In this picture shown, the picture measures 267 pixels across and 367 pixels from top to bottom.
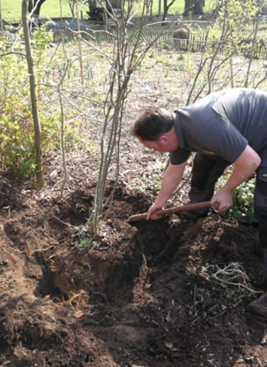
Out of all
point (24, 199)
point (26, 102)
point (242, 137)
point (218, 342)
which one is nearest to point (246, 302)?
point (218, 342)

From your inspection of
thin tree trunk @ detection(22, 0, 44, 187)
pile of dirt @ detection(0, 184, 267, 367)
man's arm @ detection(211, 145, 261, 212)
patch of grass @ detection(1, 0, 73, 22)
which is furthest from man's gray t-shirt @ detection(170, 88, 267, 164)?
patch of grass @ detection(1, 0, 73, 22)

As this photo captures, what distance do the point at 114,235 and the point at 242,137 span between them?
1393 mm

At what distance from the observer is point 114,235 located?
3316 millimetres

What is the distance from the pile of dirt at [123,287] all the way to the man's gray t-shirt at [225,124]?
0.88 metres

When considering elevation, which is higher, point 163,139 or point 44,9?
point 44,9

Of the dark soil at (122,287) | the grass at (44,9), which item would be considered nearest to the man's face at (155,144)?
the dark soil at (122,287)

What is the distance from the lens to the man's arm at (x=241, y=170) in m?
2.39

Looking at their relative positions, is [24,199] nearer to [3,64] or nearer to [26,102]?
[26,102]

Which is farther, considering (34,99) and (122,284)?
(34,99)

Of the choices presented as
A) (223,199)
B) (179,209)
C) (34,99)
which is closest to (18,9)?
(34,99)

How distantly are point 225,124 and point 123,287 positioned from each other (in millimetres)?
1408

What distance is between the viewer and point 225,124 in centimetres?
239

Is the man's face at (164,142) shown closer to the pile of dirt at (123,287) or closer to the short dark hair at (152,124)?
the short dark hair at (152,124)

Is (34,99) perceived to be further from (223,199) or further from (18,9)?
(18,9)
